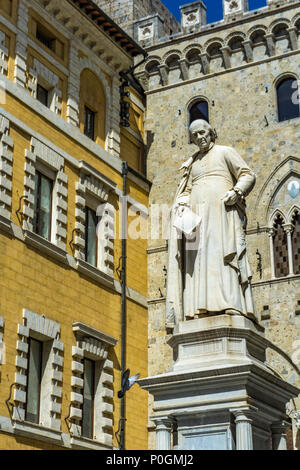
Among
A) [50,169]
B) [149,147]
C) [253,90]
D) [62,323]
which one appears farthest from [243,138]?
[62,323]

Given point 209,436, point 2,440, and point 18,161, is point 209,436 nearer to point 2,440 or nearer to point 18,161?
point 2,440

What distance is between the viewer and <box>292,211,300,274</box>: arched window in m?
22.6

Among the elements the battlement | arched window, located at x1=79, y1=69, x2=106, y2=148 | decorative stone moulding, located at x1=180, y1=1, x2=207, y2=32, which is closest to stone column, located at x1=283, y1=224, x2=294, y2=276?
arched window, located at x1=79, y1=69, x2=106, y2=148

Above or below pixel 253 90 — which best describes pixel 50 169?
below

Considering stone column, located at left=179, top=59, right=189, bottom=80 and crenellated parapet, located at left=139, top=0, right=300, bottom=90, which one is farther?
stone column, located at left=179, top=59, right=189, bottom=80

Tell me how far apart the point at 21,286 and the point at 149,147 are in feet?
26.8

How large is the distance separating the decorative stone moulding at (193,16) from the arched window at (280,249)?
722 centimetres

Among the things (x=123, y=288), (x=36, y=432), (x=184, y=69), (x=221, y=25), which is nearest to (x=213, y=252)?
(x=36, y=432)

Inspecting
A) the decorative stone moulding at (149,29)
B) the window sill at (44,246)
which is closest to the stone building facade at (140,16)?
the decorative stone moulding at (149,29)

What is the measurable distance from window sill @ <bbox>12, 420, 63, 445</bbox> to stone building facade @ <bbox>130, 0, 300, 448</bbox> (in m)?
4.20

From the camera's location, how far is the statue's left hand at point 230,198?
10172 millimetres

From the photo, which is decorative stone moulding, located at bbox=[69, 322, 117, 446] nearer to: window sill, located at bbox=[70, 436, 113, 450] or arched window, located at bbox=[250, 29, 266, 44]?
window sill, located at bbox=[70, 436, 113, 450]

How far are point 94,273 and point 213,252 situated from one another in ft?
41.1

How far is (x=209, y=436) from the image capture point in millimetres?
9188
